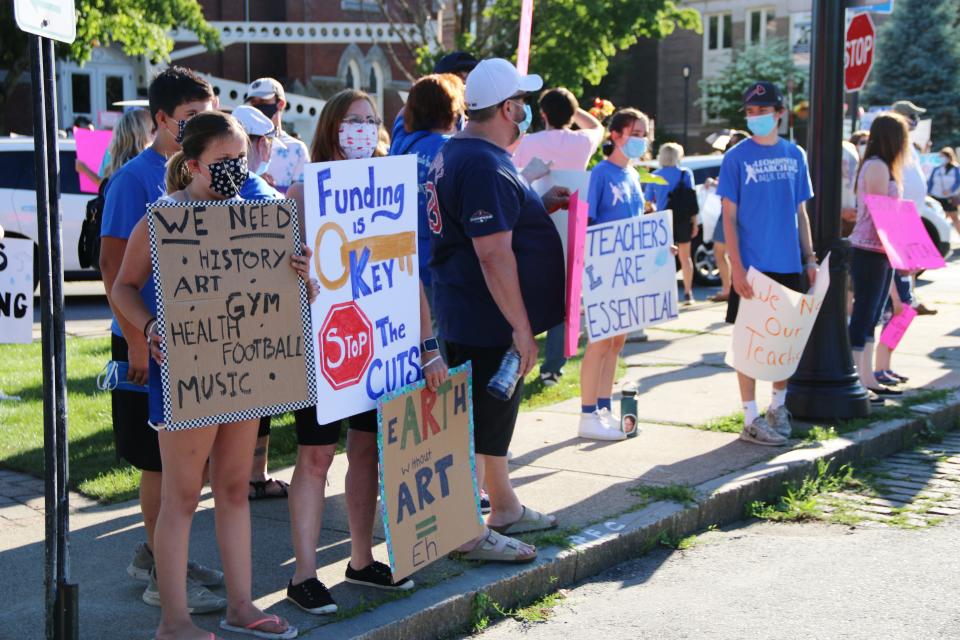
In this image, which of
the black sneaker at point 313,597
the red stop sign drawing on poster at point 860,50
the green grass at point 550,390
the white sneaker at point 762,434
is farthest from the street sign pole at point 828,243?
the red stop sign drawing on poster at point 860,50

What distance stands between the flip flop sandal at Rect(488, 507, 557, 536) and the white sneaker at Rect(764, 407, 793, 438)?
2.19 metres

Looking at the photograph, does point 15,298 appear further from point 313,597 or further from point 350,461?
point 313,597

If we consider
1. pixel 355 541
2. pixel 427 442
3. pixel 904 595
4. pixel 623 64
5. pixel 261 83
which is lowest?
pixel 904 595

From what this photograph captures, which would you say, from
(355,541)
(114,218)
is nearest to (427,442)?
(355,541)

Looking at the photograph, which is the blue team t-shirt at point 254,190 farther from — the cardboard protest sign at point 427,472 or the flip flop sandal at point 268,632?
the flip flop sandal at point 268,632

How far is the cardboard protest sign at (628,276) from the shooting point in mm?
6891

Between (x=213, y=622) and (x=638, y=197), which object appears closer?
(x=213, y=622)

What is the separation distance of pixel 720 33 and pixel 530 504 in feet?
150

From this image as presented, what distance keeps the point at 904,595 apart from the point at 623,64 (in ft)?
145

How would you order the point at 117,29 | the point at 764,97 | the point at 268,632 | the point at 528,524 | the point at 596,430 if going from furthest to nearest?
the point at 117,29
the point at 596,430
the point at 764,97
the point at 528,524
the point at 268,632

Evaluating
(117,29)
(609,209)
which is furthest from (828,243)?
(117,29)

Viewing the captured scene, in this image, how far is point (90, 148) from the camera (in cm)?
977

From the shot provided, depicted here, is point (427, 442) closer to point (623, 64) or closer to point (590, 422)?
point (590, 422)

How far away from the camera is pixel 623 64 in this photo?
47.1 meters
